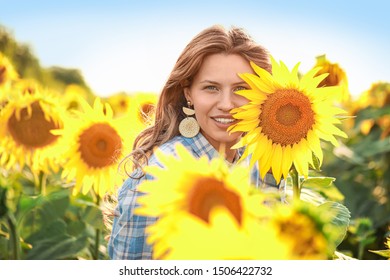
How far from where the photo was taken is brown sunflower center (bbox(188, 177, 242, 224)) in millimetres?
309

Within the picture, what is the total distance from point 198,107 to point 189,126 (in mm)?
80

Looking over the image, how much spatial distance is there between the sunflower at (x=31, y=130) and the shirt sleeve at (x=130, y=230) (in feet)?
1.84

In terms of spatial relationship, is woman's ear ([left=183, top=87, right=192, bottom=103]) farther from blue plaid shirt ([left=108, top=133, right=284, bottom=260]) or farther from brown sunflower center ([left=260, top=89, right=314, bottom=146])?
brown sunflower center ([left=260, top=89, right=314, bottom=146])

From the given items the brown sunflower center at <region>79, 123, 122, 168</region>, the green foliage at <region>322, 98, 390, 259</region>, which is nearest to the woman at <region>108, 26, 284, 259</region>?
the brown sunflower center at <region>79, 123, 122, 168</region>

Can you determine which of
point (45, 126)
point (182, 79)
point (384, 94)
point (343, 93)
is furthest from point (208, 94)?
point (384, 94)

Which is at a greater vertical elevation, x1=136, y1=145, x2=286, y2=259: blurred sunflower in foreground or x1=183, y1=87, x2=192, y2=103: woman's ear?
x1=183, y1=87, x2=192, y2=103: woman's ear

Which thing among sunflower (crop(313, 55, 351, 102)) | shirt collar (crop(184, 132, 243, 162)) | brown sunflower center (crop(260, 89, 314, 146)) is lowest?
shirt collar (crop(184, 132, 243, 162))

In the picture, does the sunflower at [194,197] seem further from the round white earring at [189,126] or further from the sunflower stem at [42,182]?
the sunflower stem at [42,182]

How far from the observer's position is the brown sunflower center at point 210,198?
309 millimetres

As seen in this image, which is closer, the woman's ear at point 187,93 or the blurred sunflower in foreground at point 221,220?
the blurred sunflower in foreground at point 221,220

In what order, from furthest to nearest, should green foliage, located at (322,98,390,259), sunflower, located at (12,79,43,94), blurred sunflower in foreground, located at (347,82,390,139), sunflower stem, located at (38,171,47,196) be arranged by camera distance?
blurred sunflower in foreground, located at (347,82,390,139)
green foliage, located at (322,98,390,259)
sunflower, located at (12,79,43,94)
sunflower stem, located at (38,171,47,196)

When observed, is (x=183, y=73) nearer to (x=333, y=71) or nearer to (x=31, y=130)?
(x=333, y=71)

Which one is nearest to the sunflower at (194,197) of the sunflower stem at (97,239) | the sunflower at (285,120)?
the sunflower at (285,120)

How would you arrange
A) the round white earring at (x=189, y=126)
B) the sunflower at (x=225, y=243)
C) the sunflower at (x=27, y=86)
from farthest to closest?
1. the sunflower at (x=27, y=86)
2. the round white earring at (x=189, y=126)
3. the sunflower at (x=225, y=243)
